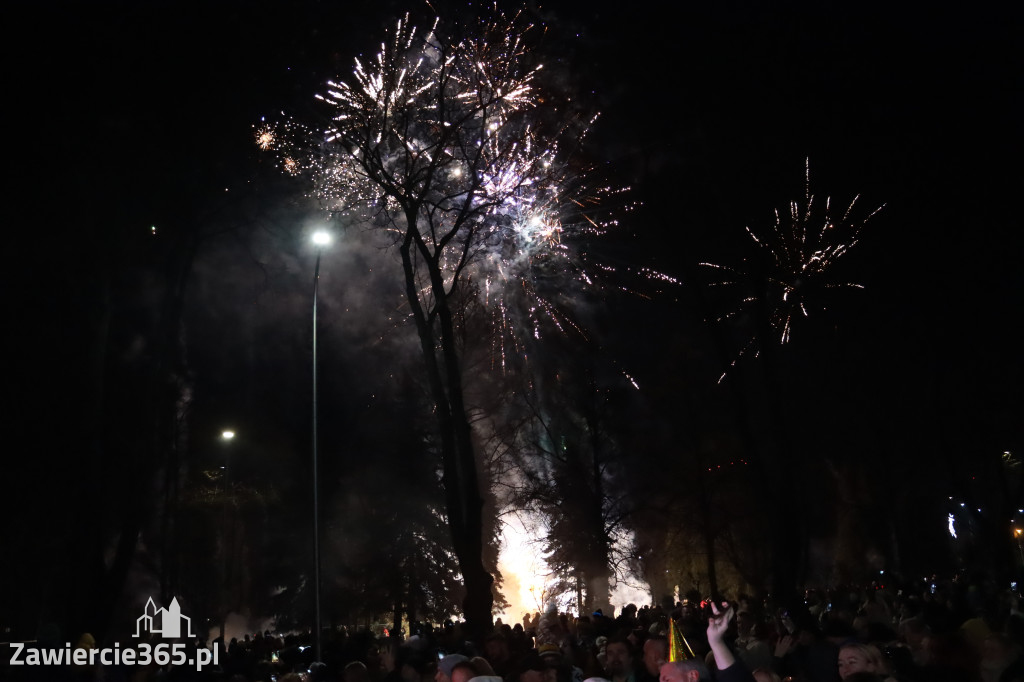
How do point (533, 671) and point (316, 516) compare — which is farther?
point (316, 516)

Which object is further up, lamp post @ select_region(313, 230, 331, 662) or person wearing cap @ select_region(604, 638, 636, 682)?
lamp post @ select_region(313, 230, 331, 662)

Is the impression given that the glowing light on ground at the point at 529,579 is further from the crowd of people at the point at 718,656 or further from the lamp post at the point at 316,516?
the crowd of people at the point at 718,656

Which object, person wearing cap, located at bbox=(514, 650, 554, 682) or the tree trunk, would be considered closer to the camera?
person wearing cap, located at bbox=(514, 650, 554, 682)

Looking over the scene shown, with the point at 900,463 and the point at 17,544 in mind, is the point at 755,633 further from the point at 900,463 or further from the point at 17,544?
the point at 900,463

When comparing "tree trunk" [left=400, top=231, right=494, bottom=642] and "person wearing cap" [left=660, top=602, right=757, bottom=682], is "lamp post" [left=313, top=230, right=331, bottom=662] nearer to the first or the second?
"tree trunk" [left=400, top=231, right=494, bottom=642]

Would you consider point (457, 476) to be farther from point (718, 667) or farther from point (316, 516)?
point (718, 667)

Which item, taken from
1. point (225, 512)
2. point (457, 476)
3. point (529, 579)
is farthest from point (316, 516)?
point (529, 579)

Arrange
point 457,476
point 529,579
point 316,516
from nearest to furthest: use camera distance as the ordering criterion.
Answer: point 457,476 < point 316,516 < point 529,579

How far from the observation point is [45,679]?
29.7ft

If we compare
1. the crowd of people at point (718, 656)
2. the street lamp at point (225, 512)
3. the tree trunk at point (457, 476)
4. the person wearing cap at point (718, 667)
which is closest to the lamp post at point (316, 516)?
the crowd of people at point (718, 656)

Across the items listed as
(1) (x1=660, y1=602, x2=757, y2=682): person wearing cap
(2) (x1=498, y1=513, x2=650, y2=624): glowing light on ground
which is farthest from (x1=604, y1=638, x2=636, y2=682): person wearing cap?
(2) (x1=498, y1=513, x2=650, y2=624): glowing light on ground

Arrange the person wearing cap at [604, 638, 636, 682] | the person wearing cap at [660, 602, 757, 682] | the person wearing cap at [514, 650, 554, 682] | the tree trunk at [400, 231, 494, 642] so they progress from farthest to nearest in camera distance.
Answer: the tree trunk at [400, 231, 494, 642] < the person wearing cap at [604, 638, 636, 682] < the person wearing cap at [514, 650, 554, 682] < the person wearing cap at [660, 602, 757, 682]

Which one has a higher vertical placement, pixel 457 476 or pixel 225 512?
pixel 225 512

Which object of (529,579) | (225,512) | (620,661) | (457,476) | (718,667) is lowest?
(620,661)
